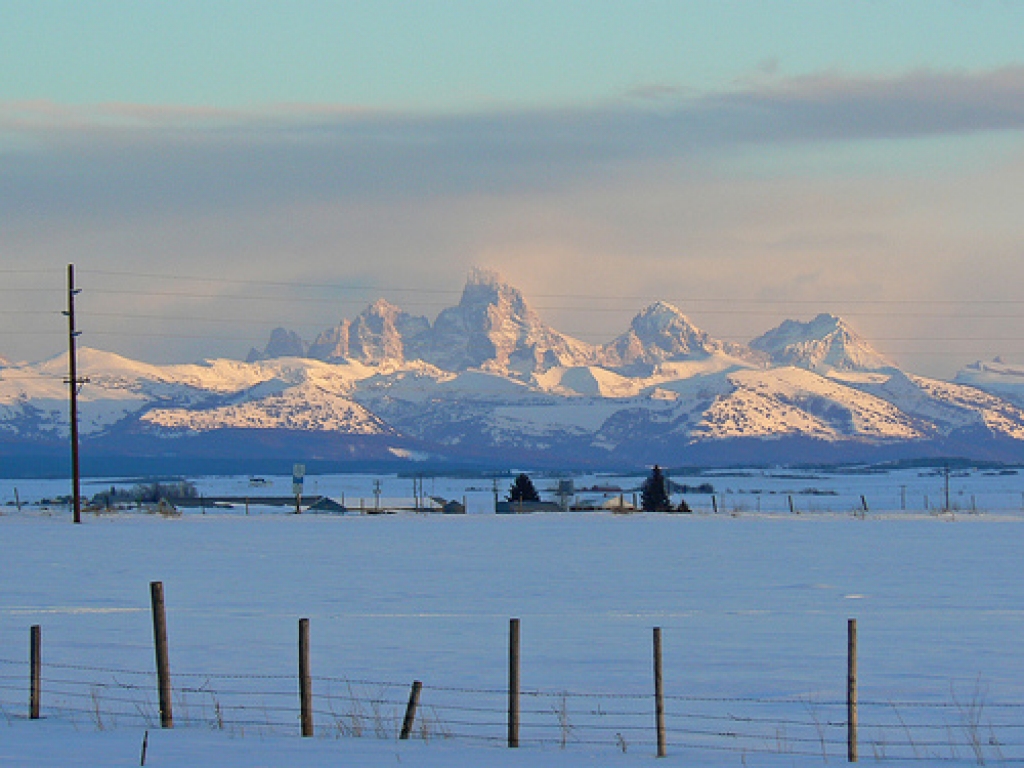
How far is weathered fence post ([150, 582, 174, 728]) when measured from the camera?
14.9m

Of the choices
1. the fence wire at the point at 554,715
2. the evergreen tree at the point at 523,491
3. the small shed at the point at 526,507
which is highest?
the evergreen tree at the point at 523,491

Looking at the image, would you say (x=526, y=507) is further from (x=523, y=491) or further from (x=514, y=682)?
(x=514, y=682)

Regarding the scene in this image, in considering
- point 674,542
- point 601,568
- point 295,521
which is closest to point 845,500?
point 295,521

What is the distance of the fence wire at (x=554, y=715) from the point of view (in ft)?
50.1

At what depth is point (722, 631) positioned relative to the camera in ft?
79.5

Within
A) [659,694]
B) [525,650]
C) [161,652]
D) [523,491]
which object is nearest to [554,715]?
[659,694]

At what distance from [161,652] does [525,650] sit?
7.88 metres

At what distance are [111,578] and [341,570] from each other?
521cm

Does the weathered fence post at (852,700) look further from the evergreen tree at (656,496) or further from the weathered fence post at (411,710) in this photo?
the evergreen tree at (656,496)

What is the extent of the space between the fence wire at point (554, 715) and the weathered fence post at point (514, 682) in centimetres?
56

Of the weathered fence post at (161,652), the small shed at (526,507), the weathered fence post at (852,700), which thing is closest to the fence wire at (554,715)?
the weathered fence post at (161,652)

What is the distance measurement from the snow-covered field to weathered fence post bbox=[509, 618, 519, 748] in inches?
7.3

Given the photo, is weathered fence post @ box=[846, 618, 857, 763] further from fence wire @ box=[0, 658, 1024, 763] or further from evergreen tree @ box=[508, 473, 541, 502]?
evergreen tree @ box=[508, 473, 541, 502]

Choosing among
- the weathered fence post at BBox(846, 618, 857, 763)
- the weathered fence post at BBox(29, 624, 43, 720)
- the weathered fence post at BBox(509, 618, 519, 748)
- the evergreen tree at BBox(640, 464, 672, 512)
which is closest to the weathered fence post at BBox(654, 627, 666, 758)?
the weathered fence post at BBox(509, 618, 519, 748)
